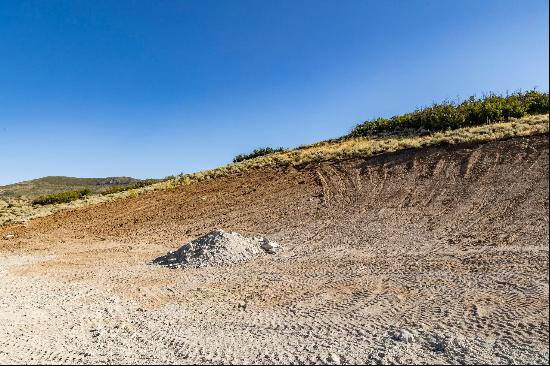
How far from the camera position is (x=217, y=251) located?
12.0 meters

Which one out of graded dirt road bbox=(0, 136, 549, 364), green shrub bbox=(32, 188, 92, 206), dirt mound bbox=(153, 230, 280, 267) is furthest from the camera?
green shrub bbox=(32, 188, 92, 206)

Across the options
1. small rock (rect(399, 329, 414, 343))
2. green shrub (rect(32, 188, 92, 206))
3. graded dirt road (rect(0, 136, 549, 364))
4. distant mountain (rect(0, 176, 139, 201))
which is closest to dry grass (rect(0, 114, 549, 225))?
graded dirt road (rect(0, 136, 549, 364))

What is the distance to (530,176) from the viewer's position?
398 inches

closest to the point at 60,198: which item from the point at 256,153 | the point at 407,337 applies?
the point at 256,153

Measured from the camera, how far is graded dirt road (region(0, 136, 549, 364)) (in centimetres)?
596

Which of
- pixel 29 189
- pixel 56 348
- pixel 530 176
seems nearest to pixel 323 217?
pixel 530 176

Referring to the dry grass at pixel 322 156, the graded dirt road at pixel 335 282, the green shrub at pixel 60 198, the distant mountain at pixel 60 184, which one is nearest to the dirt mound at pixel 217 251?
the graded dirt road at pixel 335 282

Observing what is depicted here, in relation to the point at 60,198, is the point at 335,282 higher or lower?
lower

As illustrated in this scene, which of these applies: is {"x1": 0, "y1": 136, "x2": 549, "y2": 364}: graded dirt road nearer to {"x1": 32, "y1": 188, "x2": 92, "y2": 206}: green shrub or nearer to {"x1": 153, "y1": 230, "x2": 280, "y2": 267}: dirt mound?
{"x1": 153, "y1": 230, "x2": 280, "y2": 267}: dirt mound

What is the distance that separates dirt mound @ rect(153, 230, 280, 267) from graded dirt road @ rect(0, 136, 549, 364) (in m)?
0.42

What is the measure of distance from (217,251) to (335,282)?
13.2 feet

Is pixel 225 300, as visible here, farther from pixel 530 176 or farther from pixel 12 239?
pixel 12 239

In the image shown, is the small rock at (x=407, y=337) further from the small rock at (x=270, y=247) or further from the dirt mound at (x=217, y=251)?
the small rock at (x=270, y=247)

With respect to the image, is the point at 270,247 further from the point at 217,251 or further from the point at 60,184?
the point at 60,184
